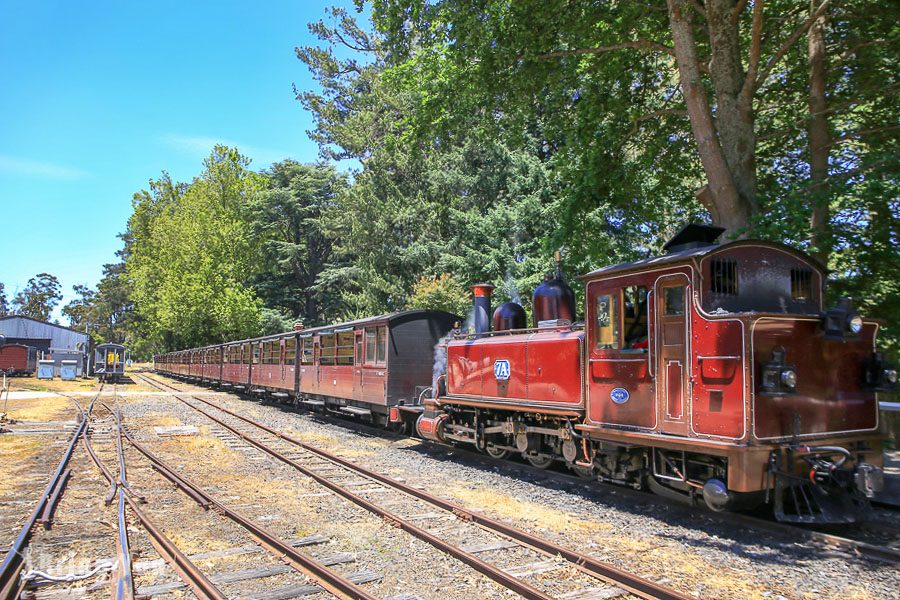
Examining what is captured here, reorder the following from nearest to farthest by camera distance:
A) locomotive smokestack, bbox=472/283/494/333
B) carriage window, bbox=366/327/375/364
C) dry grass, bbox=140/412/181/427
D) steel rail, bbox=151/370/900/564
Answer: steel rail, bbox=151/370/900/564 < locomotive smokestack, bbox=472/283/494/333 < carriage window, bbox=366/327/375/364 < dry grass, bbox=140/412/181/427

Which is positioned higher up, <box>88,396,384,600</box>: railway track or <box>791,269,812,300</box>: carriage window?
<box>791,269,812,300</box>: carriage window

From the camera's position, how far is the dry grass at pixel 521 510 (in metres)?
7.11

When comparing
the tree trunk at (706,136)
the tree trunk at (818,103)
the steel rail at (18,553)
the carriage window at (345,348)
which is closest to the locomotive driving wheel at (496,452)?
the tree trunk at (706,136)

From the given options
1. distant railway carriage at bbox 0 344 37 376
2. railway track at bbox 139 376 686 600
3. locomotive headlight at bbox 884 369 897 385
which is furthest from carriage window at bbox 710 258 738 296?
distant railway carriage at bbox 0 344 37 376

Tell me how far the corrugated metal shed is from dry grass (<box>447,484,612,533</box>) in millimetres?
65642

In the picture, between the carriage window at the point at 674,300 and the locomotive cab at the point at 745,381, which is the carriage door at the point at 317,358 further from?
the carriage window at the point at 674,300

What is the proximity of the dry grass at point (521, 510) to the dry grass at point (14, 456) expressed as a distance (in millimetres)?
6518

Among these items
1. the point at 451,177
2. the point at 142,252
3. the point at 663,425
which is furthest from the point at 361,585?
the point at 142,252

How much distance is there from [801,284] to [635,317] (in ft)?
6.90

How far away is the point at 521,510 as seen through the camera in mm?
7855

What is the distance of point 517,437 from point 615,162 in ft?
26.0

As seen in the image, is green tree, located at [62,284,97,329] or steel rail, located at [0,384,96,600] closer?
steel rail, located at [0,384,96,600]

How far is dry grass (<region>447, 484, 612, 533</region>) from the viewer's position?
23.3ft

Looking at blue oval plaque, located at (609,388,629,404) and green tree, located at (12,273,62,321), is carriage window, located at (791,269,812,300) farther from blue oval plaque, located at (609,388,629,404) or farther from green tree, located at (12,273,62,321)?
green tree, located at (12,273,62,321)
